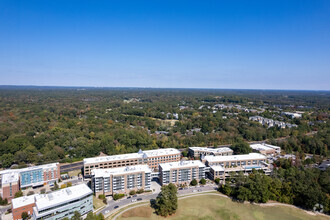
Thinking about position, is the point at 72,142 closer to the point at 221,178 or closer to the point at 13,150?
the point at 13,150

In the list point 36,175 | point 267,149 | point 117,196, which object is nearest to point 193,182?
point 117,196

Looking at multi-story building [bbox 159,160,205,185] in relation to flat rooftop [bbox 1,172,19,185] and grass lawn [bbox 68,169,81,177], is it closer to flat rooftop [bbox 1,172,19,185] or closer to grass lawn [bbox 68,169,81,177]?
grass lawn [bbox 68,169,81,177]

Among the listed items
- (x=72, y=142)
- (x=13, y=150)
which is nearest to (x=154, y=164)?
(x=72, y=142)

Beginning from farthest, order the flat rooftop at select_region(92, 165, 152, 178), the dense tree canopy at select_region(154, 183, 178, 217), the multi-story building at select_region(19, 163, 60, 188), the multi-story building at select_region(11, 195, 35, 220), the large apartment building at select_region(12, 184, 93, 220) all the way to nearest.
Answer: the multi-story building at select_region(19, 163, 60, 188)
the flat rooftop at select_region(92, 165, 152, 178)
the dense tree canopy at select_region(154, 183, 178, 217)
the multi-story building at select_region(11, 195, 35, 220)
the large apartment building at select_region(12, 184, 93, 220)

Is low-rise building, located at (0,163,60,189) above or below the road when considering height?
above

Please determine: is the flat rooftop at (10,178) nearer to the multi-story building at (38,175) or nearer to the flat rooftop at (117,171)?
the multi-story building at (38,175)

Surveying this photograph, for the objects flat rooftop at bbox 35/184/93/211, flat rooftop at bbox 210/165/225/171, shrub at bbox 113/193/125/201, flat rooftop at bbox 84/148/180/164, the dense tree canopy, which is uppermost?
flat rooftop at bbox 84/148/180/164

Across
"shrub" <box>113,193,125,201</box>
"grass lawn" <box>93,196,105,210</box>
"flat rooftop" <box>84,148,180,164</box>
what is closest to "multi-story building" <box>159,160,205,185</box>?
Answer: "flat rooftop" <box>84,148,180,164</box>
